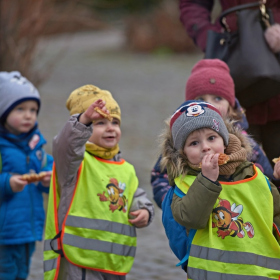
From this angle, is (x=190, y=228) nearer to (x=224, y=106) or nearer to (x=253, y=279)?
(x=253, y=279)

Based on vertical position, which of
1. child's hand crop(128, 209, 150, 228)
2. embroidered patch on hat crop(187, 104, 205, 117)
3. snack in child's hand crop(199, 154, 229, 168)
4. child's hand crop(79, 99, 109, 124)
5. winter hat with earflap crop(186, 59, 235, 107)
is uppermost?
winter hat with earflap crop(186, 59, 235, 107)

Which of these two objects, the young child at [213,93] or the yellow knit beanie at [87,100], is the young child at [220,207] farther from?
the yellow knit beanie at [87,100]

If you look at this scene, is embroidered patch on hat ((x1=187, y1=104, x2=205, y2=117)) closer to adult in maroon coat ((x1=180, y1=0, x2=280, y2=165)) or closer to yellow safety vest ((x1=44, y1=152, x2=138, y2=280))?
yellow safety vest ((x1=44, y1=152, x2=138, y2=280))

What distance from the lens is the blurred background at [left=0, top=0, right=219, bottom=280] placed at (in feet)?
21.2

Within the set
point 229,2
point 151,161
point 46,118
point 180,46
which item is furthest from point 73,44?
point 229,2

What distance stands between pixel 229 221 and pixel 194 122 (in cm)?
47

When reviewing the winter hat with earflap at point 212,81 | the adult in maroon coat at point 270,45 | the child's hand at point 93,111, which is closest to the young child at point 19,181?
the child's hand at point 93,111

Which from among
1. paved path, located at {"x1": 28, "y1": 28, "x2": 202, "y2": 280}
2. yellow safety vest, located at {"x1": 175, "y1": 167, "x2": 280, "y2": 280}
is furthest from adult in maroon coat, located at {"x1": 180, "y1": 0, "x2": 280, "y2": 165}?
yellow safety vest, located at {"x1": 175, "y1": 167, "x2": 280, "y2": 280}

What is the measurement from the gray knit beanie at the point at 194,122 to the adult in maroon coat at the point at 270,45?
3.38 ft

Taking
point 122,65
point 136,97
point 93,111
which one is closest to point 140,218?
point 93,111

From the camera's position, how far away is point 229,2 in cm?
429

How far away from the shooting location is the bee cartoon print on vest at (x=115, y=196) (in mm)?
3691

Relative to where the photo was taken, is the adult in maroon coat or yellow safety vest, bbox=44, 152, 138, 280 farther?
the adult in maroon coat

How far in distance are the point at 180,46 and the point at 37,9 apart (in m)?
15.2
